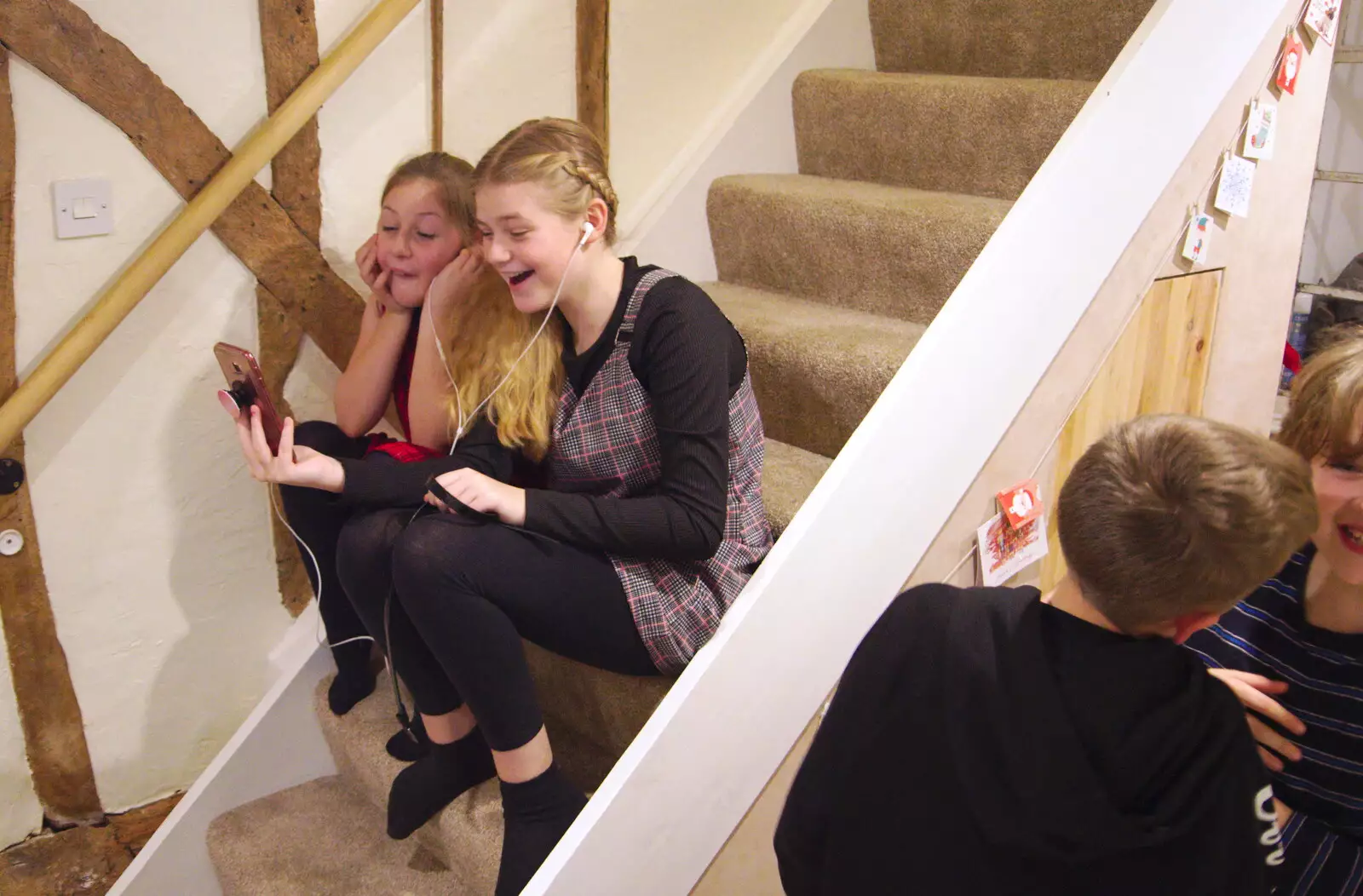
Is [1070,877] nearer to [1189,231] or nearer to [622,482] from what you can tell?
[622,482]

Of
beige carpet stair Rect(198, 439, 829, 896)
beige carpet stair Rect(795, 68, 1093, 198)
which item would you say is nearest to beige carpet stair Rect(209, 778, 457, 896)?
beige carpet stair Rect(198, 439, 829, 896)

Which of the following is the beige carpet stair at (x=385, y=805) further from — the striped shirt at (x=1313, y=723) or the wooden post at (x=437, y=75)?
the wooden post at (x=437, y=75)

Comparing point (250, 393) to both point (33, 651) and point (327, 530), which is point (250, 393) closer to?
point (327, 530)

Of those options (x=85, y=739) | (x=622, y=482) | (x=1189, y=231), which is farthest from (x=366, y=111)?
(x=1189, y=231)

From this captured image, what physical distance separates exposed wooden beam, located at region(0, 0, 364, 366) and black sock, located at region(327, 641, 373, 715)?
0.55m

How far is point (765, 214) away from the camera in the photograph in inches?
86.4

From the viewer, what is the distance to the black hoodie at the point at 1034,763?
839 mm

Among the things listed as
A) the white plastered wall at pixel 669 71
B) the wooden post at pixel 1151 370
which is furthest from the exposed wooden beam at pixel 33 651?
the wooden post at pixel 1151 370

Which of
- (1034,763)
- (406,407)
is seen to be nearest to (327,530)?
(406,407)

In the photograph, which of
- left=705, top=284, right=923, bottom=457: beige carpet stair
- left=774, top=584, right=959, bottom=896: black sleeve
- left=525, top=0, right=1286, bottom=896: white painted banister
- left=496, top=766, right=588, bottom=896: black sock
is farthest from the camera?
left=705, top=284, right=923, bottom=457: beige carpet stair

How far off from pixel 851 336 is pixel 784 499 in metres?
0.34

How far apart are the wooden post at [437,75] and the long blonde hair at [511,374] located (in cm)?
57

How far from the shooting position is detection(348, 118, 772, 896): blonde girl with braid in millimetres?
1439

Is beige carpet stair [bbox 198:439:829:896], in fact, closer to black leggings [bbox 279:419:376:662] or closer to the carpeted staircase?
the carpeted staircase
